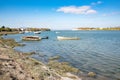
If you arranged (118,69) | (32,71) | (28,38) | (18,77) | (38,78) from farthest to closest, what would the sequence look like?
(28,38) → (118,69) → (32,71) → (38,78) → (18,77)

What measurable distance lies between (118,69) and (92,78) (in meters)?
5.62

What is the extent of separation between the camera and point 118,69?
61.9ft

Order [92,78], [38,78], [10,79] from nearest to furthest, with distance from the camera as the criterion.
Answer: [10,79]
[38,78]
[92,78]

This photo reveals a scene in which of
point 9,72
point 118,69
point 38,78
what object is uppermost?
point 9,72

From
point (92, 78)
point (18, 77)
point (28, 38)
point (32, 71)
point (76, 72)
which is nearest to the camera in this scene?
point (18, 77)

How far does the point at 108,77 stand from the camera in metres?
15.8

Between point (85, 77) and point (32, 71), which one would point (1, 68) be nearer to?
point (32, 71)

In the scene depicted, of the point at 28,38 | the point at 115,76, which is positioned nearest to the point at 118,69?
the point at 115,76

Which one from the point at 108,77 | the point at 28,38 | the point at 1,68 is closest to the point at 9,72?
the point at 1,68

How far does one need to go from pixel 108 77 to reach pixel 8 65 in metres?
11.0

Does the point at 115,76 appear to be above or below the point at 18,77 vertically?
below

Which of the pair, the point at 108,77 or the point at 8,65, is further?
the point at 108,77

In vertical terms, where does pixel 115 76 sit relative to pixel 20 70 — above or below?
below

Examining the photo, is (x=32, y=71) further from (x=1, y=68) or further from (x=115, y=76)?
(x=115, y=76)
